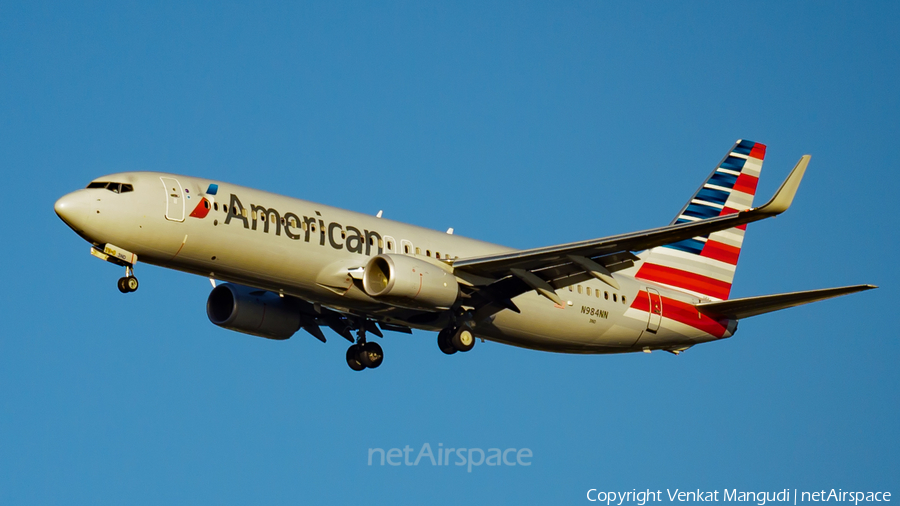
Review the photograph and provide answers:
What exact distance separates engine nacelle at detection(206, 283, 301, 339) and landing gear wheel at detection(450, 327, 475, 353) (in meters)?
6.47

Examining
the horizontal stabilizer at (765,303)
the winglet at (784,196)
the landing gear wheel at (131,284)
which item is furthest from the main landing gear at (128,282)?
the horizontal stabilizer at (765,303)

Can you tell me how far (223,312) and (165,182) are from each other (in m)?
7.65

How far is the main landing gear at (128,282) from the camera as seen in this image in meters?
30.8

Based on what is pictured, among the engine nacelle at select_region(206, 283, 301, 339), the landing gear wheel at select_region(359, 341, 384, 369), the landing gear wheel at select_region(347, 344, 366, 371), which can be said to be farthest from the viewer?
the landing gear wheel at select_region(347, 344, 366, 371)

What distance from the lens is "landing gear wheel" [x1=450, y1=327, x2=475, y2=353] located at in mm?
35062

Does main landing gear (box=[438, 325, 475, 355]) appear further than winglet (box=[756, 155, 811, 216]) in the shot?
Yes

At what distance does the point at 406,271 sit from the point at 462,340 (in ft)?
12.7

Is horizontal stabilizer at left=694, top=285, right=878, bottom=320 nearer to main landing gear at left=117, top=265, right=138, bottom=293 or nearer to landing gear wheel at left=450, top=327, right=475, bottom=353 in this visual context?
landing gear wheel at left=450, top=327, right=475, bottom=353

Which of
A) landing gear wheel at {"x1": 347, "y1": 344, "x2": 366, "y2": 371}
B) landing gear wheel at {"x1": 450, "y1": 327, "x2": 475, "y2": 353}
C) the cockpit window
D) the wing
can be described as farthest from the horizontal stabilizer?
the cockpit window

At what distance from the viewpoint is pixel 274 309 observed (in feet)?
125

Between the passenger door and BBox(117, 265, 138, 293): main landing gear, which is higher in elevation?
the passenger door

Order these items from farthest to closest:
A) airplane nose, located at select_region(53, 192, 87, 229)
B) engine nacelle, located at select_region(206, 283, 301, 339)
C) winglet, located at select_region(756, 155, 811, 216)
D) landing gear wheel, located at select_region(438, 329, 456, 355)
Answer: engine nacelle, located at select_region(206, 283, 301, 339)
landing gear wheel, located at select_region(438, 329, 456, 355)
airplane nose, located at select_region(53, 192, 87, 229)
winglet, located at select_region(756, 155, 811, 216)

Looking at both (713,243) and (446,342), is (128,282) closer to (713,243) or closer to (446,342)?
(446,342)

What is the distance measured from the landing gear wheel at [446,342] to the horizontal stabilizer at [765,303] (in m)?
10.2
